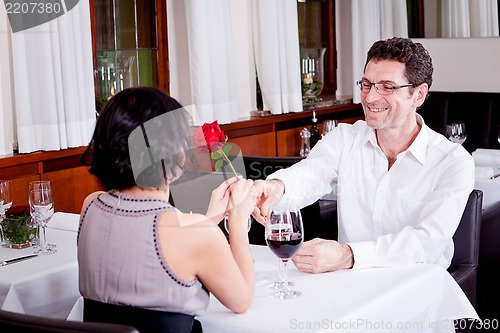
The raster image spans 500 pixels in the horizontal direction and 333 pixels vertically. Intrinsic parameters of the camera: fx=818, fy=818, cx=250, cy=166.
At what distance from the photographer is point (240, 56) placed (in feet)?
17.7

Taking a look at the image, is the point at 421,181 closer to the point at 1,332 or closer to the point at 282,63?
→ the point at 1,332

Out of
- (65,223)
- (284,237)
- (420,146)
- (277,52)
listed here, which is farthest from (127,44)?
(284,237)

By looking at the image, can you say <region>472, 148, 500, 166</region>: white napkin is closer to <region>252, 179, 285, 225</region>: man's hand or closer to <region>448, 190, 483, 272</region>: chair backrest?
<region>448, 190, 483, 272</region>: chair backrest

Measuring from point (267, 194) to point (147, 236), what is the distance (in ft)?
2.94

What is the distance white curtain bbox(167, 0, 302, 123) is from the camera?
191 inches

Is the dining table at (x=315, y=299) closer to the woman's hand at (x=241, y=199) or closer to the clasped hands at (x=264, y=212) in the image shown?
the clasped hands at (x=264, y=212)

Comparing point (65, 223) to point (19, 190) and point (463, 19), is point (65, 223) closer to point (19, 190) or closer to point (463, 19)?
point (19, 190)

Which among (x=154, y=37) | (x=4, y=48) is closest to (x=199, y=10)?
(x=154, y=37)

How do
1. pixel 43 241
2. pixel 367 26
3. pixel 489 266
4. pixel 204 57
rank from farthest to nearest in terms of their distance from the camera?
pixel 367 26
pixel 204 57
pixel 489 266
pixel 43 241

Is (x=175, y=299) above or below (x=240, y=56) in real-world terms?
below

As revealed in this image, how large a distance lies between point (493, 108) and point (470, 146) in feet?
0.99

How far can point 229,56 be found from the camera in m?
5.08

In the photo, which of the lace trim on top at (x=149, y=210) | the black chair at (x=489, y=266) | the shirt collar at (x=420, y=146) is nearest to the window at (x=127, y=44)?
the black chair at (x=489, y=266)

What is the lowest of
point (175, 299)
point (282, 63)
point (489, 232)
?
point (489, 232)
